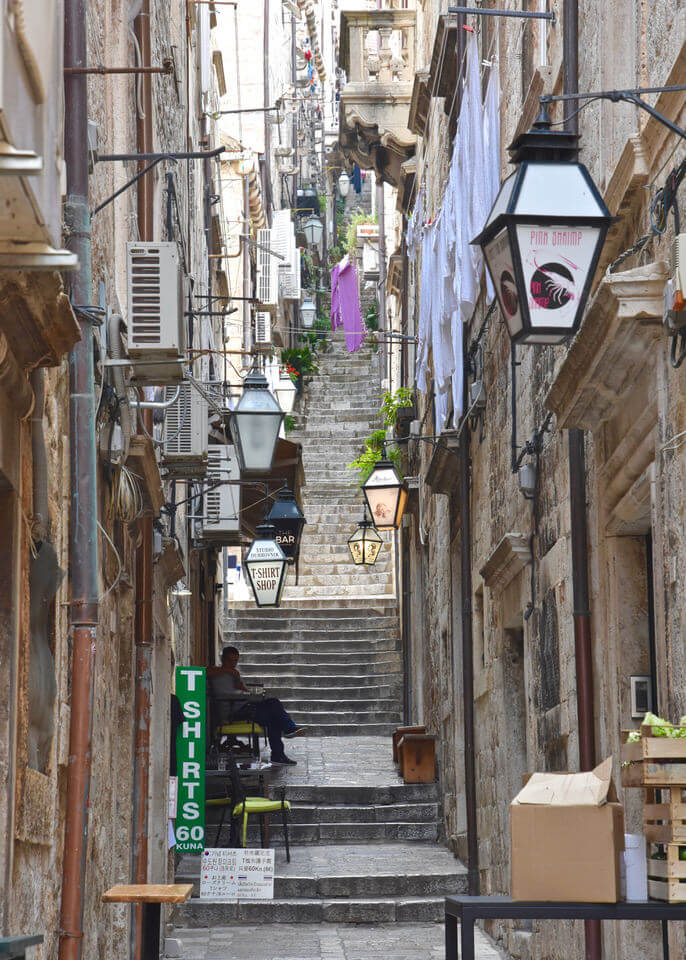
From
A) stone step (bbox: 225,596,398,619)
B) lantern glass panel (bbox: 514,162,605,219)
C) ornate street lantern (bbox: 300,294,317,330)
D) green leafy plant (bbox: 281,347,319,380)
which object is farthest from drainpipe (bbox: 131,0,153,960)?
ornate street lantern (bbox: 300,294,317,330)

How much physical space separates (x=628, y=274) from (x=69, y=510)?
8.85 feet

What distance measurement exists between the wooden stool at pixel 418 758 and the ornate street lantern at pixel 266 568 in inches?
87.8

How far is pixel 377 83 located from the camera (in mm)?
18797

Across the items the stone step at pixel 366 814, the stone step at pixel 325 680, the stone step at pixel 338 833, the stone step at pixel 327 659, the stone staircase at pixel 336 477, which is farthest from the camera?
the stone staircase at pixel 336 477

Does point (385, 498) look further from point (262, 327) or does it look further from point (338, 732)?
point (262, 327)

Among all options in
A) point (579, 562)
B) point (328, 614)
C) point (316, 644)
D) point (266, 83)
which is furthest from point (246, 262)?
point (579, 562)

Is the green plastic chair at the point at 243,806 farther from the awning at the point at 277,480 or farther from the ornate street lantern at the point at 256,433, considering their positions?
the ornate street lantern at the point at 256,433

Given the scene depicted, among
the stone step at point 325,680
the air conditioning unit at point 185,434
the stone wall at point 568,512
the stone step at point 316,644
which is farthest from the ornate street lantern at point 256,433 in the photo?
the stone step at point 316,644

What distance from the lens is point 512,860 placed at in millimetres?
4465

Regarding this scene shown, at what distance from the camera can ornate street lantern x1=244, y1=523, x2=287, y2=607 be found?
1537 cm

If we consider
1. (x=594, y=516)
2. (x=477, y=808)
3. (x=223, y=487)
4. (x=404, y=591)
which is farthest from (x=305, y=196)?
(x=594, y=516)

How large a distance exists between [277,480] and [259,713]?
14.3ft

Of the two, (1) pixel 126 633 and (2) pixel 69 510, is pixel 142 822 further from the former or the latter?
(2) pixel 69 510

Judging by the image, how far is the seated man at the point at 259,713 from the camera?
16812 millimetres
